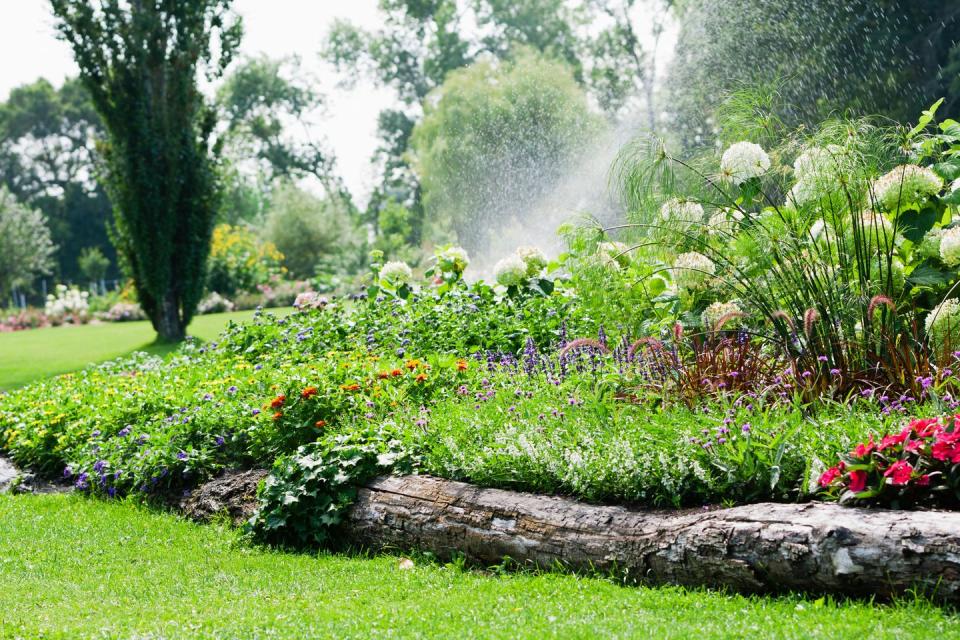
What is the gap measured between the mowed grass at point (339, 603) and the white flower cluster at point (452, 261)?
4766mm

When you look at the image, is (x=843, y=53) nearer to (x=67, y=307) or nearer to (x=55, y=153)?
(x=67, y=307)

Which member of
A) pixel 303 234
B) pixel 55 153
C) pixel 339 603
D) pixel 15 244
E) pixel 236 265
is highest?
pixel 55 153

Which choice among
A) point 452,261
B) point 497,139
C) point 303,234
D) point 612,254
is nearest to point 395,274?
point 452,261

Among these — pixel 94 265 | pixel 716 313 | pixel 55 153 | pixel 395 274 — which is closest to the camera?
pixel 716 313

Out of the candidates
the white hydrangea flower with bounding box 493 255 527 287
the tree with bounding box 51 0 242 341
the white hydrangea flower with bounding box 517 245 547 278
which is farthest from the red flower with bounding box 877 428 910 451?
the tree with bounding box 51 0 242 341

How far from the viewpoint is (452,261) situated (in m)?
9.13

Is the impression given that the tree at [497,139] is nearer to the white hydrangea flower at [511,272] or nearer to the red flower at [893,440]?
the white hydrangea flower at [511,272]

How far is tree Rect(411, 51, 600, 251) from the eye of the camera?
27.3m

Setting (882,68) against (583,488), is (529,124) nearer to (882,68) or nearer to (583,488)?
(882,68)

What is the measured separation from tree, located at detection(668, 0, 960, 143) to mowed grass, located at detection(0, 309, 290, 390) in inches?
451

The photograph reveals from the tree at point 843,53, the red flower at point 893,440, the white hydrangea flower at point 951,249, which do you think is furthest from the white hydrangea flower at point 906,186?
the tree at point 843,53

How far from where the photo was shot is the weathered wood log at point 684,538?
2971 millimetres

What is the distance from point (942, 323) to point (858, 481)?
1777 mm

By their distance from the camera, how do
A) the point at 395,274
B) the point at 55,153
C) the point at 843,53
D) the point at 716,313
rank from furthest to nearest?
the point at 55,153 < the point at 843,53 < the point at 395,274 < the point at 716,313
